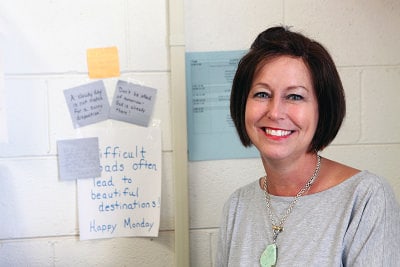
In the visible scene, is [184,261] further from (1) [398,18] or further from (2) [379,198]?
(1) [398,18]

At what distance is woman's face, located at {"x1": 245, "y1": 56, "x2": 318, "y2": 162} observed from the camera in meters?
0.93

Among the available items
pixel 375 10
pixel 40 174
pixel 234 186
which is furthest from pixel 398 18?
pixel 40 174

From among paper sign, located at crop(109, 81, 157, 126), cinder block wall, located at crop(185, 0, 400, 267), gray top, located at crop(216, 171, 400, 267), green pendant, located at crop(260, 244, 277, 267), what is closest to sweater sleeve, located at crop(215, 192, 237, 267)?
gray top, located at crop(216, 171, 400, 267)

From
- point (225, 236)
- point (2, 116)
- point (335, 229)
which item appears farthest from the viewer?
point (2, 116)

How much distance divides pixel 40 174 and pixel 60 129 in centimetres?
16

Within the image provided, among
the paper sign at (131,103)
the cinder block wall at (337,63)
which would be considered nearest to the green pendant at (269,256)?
the cinder block wall at (337,63)

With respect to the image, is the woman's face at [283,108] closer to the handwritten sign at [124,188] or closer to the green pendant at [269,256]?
the green pendant at [269,256]

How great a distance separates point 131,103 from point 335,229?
751 millimetres

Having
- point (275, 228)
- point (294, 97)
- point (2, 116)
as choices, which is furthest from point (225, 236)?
point (2, 116)

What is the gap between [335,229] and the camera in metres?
0.91

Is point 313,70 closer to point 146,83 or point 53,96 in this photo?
point 146,83

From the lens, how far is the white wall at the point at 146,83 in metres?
1.34

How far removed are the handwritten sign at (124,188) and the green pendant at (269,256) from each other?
0.50m

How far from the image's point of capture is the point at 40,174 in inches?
53.7
